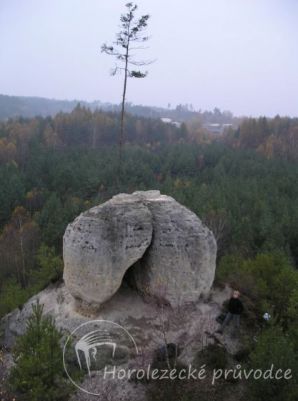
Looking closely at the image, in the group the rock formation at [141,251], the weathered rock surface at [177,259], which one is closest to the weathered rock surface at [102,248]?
the rock formation at [141,251]

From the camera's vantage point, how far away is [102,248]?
1617 cm

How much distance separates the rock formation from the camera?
1625 cm

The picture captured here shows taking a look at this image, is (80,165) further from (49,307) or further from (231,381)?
(231,381)

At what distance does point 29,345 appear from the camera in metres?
12.5

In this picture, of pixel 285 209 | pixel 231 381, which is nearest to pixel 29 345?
pixel 231 381

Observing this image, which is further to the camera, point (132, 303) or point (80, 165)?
point (80, 165)

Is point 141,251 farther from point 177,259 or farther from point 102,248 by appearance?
point 102,248

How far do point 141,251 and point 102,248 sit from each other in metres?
1.67

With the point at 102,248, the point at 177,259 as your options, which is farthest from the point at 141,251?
the point at 102,248

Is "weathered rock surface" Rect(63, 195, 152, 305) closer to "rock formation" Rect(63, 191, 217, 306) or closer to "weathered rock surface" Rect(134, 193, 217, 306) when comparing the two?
"rock formation" Rect(63, 191, 217, 306)

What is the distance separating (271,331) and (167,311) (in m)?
5.15

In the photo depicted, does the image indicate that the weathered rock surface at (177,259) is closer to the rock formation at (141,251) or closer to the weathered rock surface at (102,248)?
the rock formation at (141,251)

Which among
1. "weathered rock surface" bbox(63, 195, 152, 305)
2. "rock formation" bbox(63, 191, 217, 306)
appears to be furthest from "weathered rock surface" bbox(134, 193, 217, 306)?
"weathered rock surface" bbox(63, 195, 152, 305)

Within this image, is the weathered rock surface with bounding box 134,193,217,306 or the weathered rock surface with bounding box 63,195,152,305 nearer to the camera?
the weathered rock surface with bounding box 63,195,152,305
